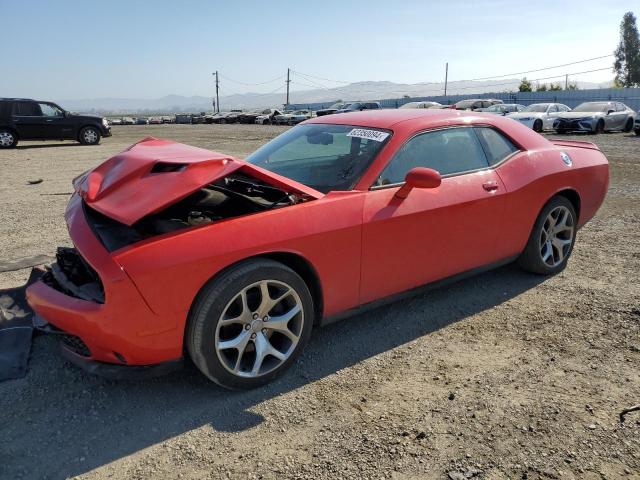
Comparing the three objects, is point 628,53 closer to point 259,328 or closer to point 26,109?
point 26,109

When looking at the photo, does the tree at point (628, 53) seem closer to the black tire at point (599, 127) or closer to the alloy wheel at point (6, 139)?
the black tire at point (599, 127)

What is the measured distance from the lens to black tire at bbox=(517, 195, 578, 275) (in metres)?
4.13

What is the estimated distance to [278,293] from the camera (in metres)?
2.79

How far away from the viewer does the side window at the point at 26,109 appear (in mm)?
17766

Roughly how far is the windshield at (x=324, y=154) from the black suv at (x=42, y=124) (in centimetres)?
1742

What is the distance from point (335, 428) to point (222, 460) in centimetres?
56

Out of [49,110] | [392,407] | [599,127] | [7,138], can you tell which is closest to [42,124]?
[49,110]

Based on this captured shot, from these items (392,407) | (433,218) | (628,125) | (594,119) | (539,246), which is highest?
(594,119)

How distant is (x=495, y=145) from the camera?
3.95 metres

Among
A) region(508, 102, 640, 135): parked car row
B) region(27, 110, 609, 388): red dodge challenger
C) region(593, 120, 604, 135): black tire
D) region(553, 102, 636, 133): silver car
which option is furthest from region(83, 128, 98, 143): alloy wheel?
region(593, 120, 604, 135): black tire

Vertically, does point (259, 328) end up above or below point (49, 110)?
below

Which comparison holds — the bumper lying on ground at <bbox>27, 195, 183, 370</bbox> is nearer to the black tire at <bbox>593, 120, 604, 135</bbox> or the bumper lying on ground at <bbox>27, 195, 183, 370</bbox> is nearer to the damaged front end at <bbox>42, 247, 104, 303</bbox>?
the damaged front end at <bbox>42, 247, 104, 303</bbox>

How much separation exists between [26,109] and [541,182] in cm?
1905

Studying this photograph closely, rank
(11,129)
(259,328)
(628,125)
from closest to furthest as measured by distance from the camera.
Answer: (259,328) < (11,129) < (628,125)
